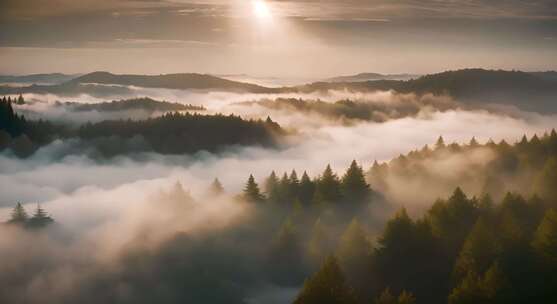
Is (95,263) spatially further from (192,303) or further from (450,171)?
(450,171)

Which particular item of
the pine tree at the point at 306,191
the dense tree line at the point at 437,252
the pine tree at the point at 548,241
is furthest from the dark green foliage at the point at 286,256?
the pine tree at the point at 548,241

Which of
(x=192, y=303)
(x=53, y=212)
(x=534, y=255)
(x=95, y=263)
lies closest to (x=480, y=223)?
(x=534, y=255)

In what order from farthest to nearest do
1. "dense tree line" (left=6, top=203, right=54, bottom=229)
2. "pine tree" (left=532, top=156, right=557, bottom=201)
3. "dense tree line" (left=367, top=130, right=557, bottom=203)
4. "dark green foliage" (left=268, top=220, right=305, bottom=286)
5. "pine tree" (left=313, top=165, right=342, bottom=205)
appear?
"dense tree line" (left=6, top=203, right=54, bottom=229), "pine tree" (left=313, top=165, right=342, bottom=205), "dense tree line" (left=367, top=130, right=557, bottom=203), "dark green foliage" (left=268, top=220, right=305, bottom=286), "pine tree" (left=532, top=156, right=557, bottom=201)

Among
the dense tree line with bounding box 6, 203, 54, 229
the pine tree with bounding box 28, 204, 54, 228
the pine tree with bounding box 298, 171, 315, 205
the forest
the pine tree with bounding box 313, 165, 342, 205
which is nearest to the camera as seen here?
the forest

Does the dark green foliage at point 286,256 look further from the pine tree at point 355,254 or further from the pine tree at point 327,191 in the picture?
the pine tree at point 355,254

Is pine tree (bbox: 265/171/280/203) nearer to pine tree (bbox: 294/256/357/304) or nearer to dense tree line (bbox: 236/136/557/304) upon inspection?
dense tree line (bbox: 236/136/557/304)

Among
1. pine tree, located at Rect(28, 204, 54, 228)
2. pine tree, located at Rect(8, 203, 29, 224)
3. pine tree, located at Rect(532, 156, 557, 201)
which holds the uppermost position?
pine tree, located at Rect(532, 156, 557, 201)

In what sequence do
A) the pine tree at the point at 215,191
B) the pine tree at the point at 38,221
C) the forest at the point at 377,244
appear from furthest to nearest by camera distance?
the pine tree at the point at 215,191 → the pine tree at the point at 38,221 → the forest at the point at 377,244

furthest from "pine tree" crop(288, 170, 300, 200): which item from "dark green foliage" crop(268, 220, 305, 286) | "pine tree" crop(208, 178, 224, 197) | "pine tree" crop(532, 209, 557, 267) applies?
"pine tree" crop(532, 209, 557, 267)
